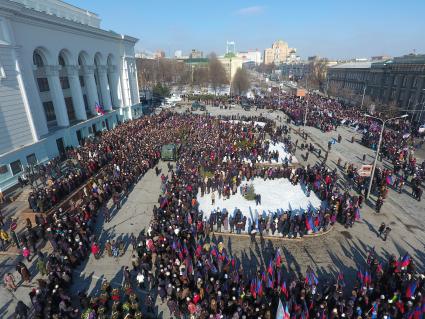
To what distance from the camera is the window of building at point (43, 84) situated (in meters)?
24.9

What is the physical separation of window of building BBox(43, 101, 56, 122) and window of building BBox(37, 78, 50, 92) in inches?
48.5

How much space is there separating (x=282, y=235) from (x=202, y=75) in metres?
78.0

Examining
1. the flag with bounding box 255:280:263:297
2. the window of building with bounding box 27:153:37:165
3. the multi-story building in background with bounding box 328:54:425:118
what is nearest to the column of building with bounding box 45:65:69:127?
the window of building with bounding box 27:153:37:165

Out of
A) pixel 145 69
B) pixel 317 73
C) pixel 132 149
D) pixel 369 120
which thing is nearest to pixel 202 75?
pixel 145 69

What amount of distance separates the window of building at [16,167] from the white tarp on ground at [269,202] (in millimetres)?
14029

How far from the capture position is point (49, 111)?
26.4m

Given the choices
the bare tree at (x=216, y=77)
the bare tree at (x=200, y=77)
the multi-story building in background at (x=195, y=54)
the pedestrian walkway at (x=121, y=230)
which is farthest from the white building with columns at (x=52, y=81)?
the multi-story building in background at (x=195, y=54)

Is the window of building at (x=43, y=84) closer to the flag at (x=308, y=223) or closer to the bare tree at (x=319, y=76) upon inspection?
the flag at (x=308, y=223)

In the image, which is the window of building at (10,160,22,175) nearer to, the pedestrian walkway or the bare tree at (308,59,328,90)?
the pedestrian walkway

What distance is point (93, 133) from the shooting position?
3195 cm

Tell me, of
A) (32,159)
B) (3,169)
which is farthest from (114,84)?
(3,169)

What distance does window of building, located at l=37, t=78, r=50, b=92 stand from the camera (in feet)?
81.7

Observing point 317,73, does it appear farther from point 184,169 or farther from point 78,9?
point 184,169

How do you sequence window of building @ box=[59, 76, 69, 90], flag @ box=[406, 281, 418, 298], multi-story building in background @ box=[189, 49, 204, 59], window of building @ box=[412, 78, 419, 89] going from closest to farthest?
flag @ box=[406, 281, 418, 298]
window of building @ box=[59, 76, 69, 90]
window of building @ box=[412, 78, 419, 89]
multi-story building in background @ box=[189, 49, 204, 59]
